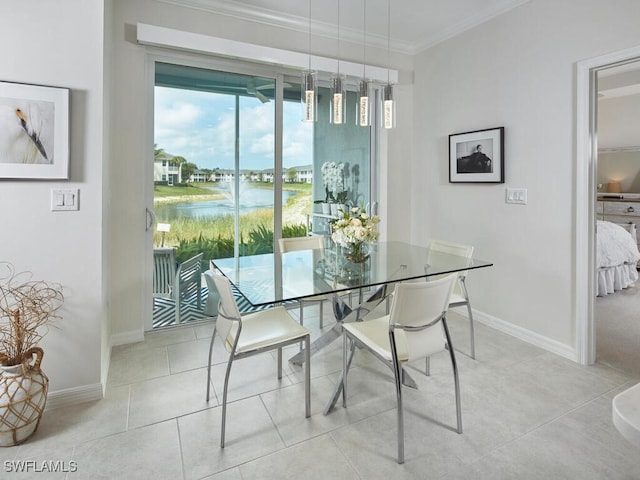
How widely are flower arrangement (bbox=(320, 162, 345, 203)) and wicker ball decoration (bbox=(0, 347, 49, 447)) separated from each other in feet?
9.35

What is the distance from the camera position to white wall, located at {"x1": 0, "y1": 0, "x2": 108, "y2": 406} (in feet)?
6.33

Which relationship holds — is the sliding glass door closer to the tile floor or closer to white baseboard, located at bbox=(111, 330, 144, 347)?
white baseboard, located at bbox=(111, 330, 144, 347)

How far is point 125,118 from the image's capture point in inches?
113

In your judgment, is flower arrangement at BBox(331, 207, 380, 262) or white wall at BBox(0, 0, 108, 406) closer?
white wall at BBox(0, 0, 108, 406)

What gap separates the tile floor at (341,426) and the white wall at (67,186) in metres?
0.35

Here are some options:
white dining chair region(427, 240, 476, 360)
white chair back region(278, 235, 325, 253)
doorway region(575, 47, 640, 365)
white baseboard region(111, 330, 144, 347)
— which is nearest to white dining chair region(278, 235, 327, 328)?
white chair back region(278, 235, 325, 253)

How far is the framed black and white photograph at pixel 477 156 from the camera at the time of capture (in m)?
3.19

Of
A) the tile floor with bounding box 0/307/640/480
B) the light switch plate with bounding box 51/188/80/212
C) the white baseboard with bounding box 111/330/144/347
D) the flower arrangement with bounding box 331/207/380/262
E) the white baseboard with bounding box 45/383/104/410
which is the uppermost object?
the light switch plate with bounding box 51/188/80/212

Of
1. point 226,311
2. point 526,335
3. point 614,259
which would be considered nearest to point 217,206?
point 226,311

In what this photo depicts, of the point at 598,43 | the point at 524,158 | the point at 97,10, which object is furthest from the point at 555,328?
the point at 97,10

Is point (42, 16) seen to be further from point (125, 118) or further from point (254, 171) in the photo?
point (254, 171)

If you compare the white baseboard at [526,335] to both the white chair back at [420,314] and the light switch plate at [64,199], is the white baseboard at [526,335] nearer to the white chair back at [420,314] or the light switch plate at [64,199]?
the white chair back at [420,314]

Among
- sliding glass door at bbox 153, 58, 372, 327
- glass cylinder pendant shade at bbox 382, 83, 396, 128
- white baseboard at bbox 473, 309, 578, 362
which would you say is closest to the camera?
glass cylinder pendant shade at bbox 382, 83, 396, 128

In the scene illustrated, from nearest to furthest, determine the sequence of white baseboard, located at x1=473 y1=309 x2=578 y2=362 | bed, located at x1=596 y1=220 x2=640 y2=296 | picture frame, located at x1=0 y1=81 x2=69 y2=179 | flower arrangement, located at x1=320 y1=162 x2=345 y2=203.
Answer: picture frame, located at x1=0 y1=81 x2=69 y2=179, white baseboard, located at x1=473 y1=309 x2=578 y2=362, flower arrangement, located at x1=320 y1=162 x2=345 y2=203, bed, located at x1=596 y1=220 x2=640 y2=296
